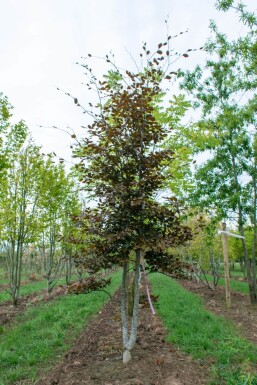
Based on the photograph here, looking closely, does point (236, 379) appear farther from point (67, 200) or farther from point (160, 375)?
point (67, 200)

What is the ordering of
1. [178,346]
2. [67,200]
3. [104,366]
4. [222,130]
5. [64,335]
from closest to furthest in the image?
1. [104,366]
2. [178,346]
3. [64,335]
4. [222,130]
5. [67,200]

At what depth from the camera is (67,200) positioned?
56.0 feet

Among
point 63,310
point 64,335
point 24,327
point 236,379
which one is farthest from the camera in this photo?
point 63,310

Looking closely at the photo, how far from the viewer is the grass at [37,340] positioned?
5277 mm

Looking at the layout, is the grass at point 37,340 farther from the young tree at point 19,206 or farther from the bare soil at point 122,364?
the young tree at point 19,206

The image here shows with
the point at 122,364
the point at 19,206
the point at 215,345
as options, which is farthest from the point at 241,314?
the point at 19,206

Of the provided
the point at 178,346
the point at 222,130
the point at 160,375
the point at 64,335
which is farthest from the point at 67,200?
the point at 160,375

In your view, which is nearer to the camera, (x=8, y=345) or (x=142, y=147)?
(x=142, y=147)

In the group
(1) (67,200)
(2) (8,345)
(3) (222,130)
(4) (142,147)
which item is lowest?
(2) (8,345)

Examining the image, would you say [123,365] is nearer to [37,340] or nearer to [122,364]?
[122,364]

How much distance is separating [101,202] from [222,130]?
28.8ft

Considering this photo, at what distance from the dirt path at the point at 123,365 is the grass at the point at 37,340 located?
0.38 metres

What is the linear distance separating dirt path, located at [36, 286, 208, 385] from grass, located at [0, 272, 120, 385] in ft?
1.26

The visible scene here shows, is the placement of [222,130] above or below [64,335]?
above
